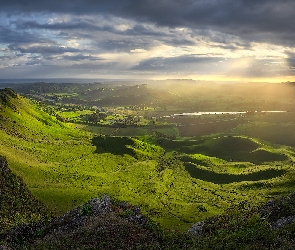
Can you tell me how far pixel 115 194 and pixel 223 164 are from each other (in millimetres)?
60957

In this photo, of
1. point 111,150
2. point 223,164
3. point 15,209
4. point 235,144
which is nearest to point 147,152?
point 111,150

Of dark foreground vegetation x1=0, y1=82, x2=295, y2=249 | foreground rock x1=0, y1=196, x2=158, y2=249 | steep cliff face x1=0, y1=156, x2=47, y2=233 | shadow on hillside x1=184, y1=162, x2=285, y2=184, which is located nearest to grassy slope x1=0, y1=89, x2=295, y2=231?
dark foreground vegetation x1=0, y1=82, x2=295, y2=249

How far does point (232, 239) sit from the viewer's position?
2512 cm

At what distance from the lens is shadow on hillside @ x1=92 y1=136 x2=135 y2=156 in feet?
455

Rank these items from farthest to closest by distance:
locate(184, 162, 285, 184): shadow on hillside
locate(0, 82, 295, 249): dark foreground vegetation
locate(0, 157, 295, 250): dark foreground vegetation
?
locate(184, 162, 285, 184): shadow on hillside < locate(0, 82, 295, 249): dark foreground vegetation < locate(0, 157, 295, 250): dark foreground vegetation

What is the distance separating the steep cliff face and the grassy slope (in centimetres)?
581

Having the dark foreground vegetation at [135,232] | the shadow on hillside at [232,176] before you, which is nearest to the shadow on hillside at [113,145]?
the shadow on hillside at [232,176]

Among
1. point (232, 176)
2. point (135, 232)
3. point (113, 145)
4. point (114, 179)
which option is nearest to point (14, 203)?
point (135, 232)

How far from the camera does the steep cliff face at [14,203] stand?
167ft

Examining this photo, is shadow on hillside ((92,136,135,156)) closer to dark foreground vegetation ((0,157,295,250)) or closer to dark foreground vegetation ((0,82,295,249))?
dark foreground vegetation ((0,82,295,249))

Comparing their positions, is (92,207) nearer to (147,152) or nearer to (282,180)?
(282,180)

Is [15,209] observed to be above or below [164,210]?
above

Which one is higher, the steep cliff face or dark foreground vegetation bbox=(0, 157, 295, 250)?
dark foreground vegetation bbox=(0, 157, 295, 250)

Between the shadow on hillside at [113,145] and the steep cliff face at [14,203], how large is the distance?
68.0 meters
